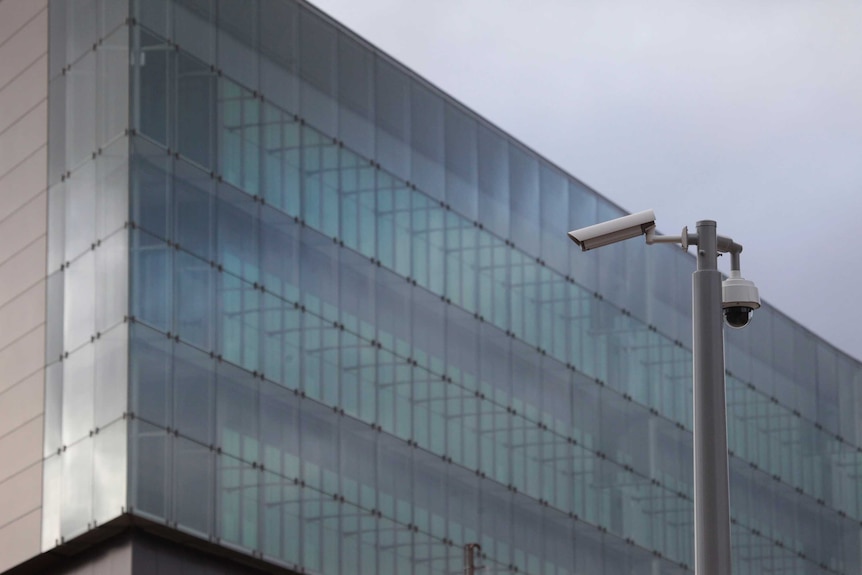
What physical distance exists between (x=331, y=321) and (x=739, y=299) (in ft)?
82.4

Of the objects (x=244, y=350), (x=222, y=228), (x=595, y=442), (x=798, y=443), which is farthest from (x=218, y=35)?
(x=798, y=443)

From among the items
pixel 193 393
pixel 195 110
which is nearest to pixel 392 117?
pixel 195 110

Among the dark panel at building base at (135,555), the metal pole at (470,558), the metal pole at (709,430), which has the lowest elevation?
the metal pole at (709,430)

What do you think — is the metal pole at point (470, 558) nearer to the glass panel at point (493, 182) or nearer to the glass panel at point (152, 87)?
the glass panel at point (493, 182)

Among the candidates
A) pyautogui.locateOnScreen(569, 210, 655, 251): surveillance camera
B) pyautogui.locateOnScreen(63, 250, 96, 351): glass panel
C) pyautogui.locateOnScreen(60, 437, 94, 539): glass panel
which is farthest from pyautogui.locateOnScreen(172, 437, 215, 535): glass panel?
pyautogui.locateOnScreen(569, 210, 655, 251): surveillance camera

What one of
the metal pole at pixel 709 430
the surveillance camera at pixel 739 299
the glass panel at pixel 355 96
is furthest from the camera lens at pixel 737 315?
the glass panel at pixel 355 96

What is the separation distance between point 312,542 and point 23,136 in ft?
35.8

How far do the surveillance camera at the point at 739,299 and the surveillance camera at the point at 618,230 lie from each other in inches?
38.6

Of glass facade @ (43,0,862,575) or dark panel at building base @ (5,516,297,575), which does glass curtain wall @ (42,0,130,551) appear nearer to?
glass facade @ (43,0,862,575)

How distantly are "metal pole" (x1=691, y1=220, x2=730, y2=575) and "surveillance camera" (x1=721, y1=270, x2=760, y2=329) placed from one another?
1.42 ft

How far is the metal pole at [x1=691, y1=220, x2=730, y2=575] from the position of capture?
16500 millimetres

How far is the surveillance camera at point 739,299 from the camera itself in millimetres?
17766

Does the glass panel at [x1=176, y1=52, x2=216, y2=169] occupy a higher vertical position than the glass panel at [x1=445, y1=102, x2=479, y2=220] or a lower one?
lower

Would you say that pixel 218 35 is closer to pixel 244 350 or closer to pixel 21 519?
pixel 244 350
